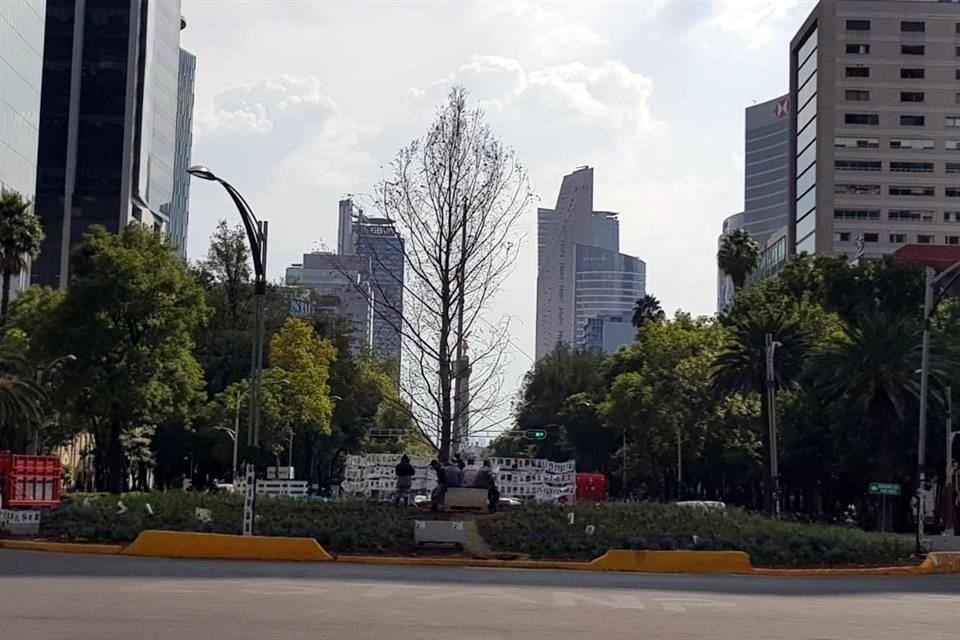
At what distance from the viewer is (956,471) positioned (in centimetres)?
6038

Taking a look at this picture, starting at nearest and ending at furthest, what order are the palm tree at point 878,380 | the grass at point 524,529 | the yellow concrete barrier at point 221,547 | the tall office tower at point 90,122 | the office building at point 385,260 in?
the yellow concrete barrier at point 221,547 → the grass at point 524,529 → the office building at point 385,260 → the palm tree at point 878,380 → the tall office tower at point 90,122

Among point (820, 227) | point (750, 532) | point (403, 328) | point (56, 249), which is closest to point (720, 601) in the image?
point (750, 532)

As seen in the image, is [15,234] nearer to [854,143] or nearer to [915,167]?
[854,143]

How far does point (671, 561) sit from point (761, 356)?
138 feet

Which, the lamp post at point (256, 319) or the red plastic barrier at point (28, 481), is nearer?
the lamp post at point (256, 319)

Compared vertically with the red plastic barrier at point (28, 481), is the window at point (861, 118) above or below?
above

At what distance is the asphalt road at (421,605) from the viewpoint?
611 inches

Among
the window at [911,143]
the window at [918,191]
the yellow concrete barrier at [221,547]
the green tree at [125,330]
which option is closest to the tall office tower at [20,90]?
the green tree at [125,330]

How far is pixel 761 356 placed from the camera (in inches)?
2781

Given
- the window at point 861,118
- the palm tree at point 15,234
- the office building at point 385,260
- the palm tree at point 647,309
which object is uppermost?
the window at point 861,118

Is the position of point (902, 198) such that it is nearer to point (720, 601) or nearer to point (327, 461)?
point (327, 461)

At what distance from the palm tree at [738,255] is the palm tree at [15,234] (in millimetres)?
56334

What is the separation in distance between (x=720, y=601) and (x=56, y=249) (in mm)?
105357

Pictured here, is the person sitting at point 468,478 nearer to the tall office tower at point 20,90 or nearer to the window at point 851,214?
the tall office tower at point 20,90
